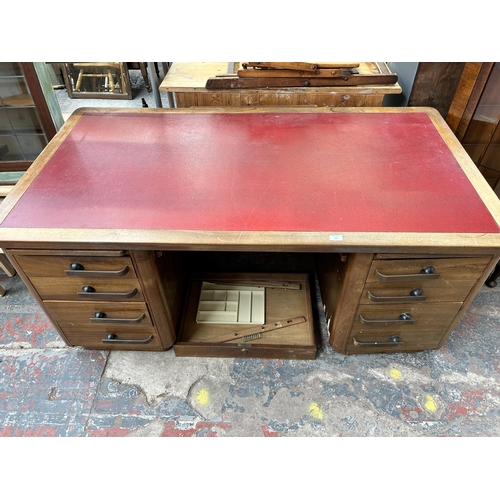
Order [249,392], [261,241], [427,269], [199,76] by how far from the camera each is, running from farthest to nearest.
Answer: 1. [199,76]
2. [249,392]
3. [427,269]
4. [261,241]

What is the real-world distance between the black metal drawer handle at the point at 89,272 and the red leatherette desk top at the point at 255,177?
17 centimetres

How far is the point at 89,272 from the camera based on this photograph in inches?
56.4

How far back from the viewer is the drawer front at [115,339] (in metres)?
1.72

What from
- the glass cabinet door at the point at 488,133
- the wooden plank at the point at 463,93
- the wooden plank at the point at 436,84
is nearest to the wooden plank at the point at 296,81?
the wooden plank at the point at 436,84

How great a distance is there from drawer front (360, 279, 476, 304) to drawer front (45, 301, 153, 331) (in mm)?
934

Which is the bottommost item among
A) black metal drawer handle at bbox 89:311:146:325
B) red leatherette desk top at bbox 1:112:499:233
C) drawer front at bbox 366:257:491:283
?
black metal drawer handle at bbox 89:311:146:325

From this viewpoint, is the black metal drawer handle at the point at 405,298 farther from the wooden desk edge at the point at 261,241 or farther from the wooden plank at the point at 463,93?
the wooden plank at the point at 463,93

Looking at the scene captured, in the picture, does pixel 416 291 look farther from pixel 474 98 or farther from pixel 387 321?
pixel 474 98

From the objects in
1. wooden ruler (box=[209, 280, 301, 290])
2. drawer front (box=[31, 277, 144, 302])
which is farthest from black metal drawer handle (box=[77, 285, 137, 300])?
wooden ruler (box=[209, 280, 301, 290])

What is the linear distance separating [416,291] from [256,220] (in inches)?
27.3

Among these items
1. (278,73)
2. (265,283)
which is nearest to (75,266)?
(265,283)

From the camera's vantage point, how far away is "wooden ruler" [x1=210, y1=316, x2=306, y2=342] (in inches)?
70.9

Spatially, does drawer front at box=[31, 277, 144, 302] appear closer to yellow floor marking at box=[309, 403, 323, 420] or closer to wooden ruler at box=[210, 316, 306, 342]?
wooden ruler at box=[210, 316, 306, 342]
